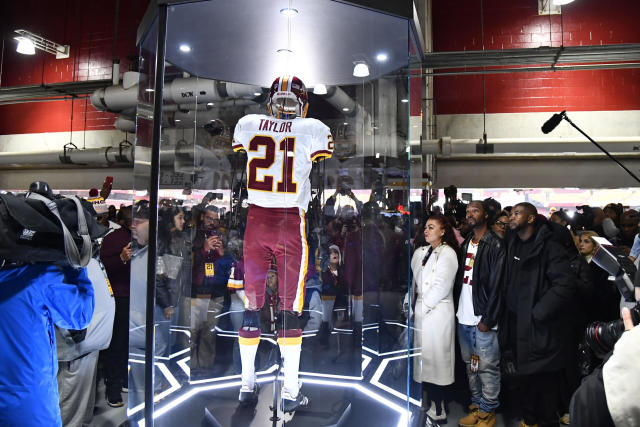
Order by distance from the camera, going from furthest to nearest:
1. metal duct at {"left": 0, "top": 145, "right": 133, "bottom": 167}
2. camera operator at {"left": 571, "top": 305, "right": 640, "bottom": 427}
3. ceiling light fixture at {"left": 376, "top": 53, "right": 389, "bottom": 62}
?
metal duct at {"left": 0, "top": 145, "right": 133, "bottom": 167}, ceiling light fixture at {"left": 376, "top": 53, "right": 389, "bottom": 62}, camera operator at {"left": 571, "top": 305, "right": 640, "bottom": 427}

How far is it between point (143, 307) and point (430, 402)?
84.1 inches

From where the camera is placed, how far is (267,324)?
262cm

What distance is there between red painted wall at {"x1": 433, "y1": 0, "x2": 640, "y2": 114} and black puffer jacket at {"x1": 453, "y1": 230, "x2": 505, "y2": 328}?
4.97 metres

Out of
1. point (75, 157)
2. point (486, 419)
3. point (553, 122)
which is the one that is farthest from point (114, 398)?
point (75, 157)

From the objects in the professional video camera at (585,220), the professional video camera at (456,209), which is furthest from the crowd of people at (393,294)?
the professional video camera at (456,209)

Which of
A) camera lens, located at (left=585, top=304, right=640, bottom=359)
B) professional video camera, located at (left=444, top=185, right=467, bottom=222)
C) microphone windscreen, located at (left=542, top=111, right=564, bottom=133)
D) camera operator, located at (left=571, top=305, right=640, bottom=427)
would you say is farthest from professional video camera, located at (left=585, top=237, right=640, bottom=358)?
professional video camera, located at (left=444, top=185, right=467, bottom=222)

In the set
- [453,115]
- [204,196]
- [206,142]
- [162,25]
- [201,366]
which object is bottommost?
[201,366]

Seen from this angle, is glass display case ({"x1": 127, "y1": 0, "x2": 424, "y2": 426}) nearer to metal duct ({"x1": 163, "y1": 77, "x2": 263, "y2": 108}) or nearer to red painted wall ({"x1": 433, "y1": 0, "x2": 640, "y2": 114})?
metal duct ({"x1": 163, "y1": 77, "x2": 263, "y2": 108})

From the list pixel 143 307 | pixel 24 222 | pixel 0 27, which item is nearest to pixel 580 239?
pixel 143 307

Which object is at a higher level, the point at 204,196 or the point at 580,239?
the point at 204,196

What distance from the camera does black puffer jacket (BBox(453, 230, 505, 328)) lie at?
304cm

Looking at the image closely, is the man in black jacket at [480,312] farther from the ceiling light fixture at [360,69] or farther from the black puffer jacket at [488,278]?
the ceiling light fixture at [360,69]

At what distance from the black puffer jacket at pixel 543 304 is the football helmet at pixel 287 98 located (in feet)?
5.83

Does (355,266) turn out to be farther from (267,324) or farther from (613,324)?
(613,324)
